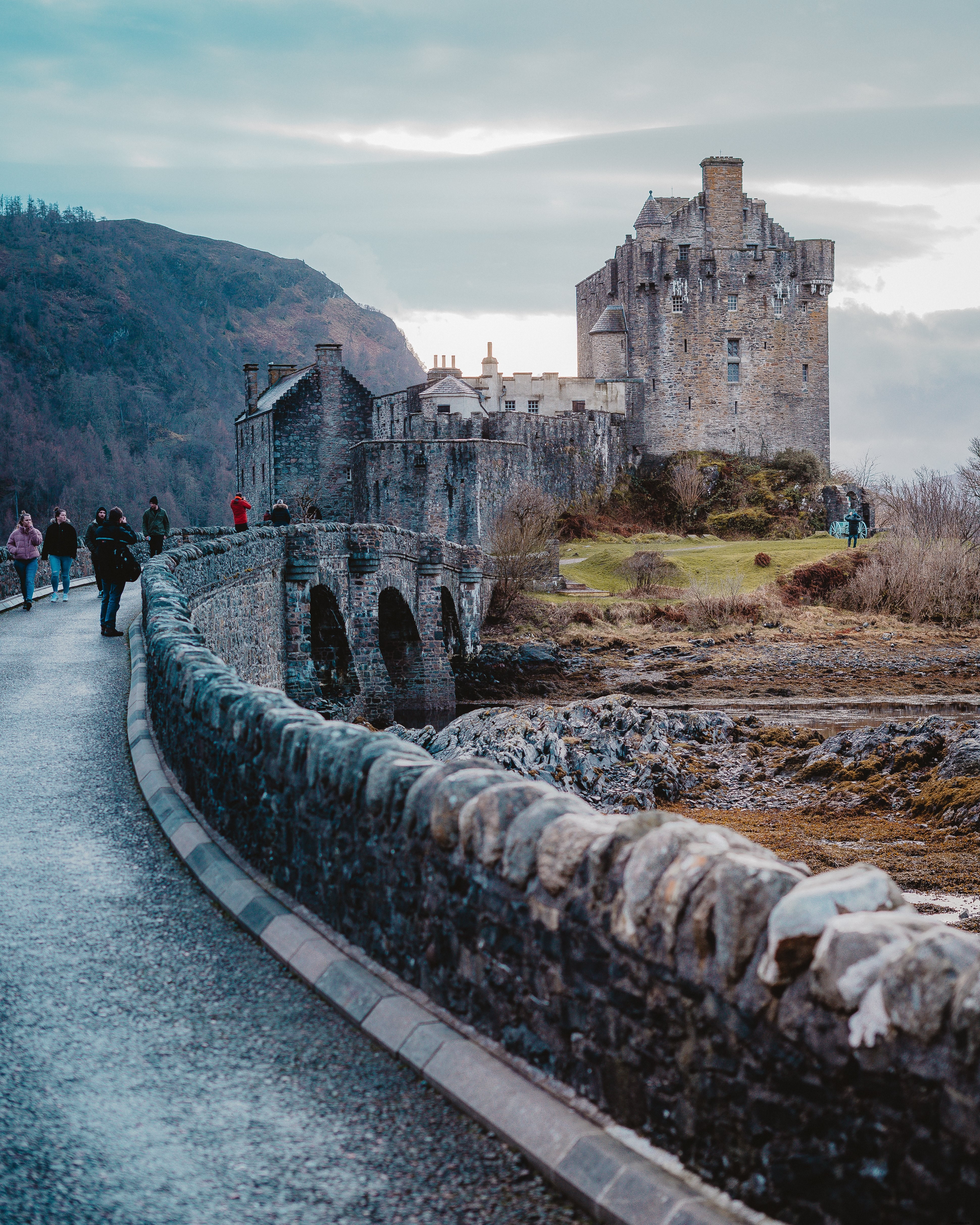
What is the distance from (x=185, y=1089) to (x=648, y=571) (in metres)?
39.7

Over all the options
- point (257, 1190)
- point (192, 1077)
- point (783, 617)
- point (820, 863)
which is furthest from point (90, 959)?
point (783, 617)

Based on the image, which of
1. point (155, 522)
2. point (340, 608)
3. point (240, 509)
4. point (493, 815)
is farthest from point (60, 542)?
point (493, 815)

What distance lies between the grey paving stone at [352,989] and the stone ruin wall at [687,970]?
13cm

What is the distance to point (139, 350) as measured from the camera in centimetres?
12719

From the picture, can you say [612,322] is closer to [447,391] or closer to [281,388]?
[447,391]

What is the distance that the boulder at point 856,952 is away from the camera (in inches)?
118

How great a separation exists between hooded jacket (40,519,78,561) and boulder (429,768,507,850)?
62.0 ft

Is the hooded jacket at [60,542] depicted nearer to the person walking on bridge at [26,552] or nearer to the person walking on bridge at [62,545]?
the person walking on bridge at [62,545]

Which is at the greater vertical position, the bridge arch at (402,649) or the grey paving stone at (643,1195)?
the grey paving stone at (643,1195)

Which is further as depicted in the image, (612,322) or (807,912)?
(612,322)

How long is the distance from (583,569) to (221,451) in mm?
75888

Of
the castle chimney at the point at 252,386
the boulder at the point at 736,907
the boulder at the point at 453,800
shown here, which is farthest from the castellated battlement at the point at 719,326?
the boulder at the point at 736,907

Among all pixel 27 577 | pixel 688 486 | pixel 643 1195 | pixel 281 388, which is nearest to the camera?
pixel 643 1195

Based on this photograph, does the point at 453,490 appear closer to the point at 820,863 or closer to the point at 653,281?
the point at 653,281
